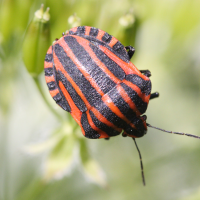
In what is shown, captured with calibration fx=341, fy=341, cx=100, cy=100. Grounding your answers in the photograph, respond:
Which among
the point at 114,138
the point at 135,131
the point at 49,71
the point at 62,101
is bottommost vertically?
the point at 114,138

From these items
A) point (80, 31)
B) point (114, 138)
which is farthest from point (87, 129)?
point (114, 138)

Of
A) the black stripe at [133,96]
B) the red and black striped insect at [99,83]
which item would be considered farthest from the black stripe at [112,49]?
the black stripe at [133,96]

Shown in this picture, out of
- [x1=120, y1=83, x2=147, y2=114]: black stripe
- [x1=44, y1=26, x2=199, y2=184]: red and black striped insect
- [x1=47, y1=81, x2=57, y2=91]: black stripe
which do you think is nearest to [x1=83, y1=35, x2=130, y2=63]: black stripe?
[x1=44, y1=26, x2=199, y2=184]: red and black striped insect

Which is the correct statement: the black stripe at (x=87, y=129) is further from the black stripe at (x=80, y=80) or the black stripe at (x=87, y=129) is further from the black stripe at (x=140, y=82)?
the black stripe at (x=140, y=82)

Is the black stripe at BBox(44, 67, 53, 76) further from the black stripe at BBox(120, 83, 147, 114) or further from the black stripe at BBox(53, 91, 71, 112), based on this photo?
the black stripe at BBox(120, 83, 147, 114)

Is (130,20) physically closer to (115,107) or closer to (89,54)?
(89,54)

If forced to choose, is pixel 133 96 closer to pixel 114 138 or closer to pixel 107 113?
pixel 107 113
